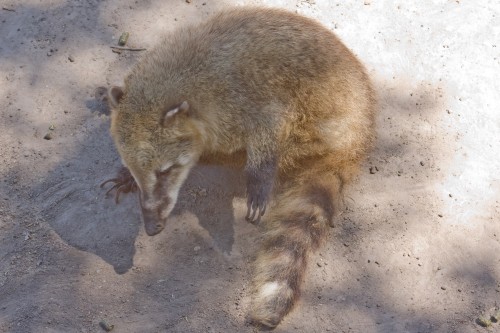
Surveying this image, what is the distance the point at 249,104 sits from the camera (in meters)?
4.08

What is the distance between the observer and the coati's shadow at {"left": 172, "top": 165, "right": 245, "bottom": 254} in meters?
4.17

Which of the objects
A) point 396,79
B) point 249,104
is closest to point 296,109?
point 249,104

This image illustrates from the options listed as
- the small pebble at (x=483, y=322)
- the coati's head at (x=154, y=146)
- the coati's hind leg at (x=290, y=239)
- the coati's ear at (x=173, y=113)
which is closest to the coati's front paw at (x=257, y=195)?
the coati's hind leg at (x=290, y=239)

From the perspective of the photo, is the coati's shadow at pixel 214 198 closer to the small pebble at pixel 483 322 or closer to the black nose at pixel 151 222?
the black nose at pixel 151 222

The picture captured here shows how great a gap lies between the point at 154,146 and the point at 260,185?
85 centimetres

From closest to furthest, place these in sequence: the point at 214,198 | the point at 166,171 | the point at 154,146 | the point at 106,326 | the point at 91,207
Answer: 1. the point at 106,326
2. the point at 154,146
3. the point at 166,171
4. the point at 91,207
5. the point at 214,198

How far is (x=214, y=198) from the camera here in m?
4.38

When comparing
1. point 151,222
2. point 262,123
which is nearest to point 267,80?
point 262,123

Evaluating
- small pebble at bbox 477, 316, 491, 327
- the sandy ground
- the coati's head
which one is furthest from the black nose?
small pebble at bbox 477, 316, 491, 327

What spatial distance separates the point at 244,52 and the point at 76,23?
186 cm

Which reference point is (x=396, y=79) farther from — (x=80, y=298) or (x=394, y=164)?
(x=80, y=298)

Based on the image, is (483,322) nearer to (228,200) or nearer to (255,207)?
(255,207)

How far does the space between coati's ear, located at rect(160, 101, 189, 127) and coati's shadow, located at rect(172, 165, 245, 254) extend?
816 millimetres

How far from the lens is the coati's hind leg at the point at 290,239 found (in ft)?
11.9
